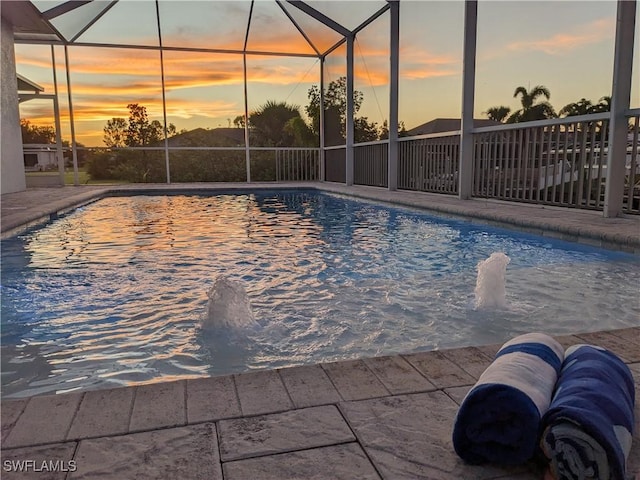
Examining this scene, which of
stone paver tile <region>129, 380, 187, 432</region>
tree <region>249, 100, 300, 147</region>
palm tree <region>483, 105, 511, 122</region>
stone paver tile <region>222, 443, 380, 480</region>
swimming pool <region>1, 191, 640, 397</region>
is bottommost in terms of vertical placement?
swimming pool <region>1, 191, 640, 397</region>

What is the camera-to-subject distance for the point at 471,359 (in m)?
1.74

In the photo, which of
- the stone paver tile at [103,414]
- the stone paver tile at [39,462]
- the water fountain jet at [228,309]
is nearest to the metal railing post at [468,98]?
the water fountain jet at [228,309]

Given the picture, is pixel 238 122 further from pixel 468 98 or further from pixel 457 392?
pixel 457 392

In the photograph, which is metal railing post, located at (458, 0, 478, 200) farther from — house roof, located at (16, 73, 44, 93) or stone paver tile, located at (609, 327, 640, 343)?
house roof, located at (16, 73, 44, 93)

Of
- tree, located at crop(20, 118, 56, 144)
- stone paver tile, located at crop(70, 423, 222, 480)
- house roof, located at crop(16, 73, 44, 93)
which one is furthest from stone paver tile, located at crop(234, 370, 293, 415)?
tree, located at crop(20, 118, 56, 144)

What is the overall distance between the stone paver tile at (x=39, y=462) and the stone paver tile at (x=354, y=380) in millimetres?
726

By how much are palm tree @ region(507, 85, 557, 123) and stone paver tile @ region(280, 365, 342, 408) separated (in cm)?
590

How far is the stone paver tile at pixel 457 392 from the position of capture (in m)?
1.44

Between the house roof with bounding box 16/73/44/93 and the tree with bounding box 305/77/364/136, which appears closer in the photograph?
the house roof with bounding box 16/73/44/93

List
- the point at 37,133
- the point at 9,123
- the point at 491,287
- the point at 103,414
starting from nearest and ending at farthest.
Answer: the point at 103,414 → the point at 491,287 → the point at 9,123 → the point at 37,133

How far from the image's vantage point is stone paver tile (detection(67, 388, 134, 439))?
1273 millimetres

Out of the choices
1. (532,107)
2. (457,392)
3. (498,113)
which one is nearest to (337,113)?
(498,113)

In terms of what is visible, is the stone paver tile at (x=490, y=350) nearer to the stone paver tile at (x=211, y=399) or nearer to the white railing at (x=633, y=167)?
the stone paver tile at (x=211, y=399)

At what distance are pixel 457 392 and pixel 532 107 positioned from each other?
619 cm
